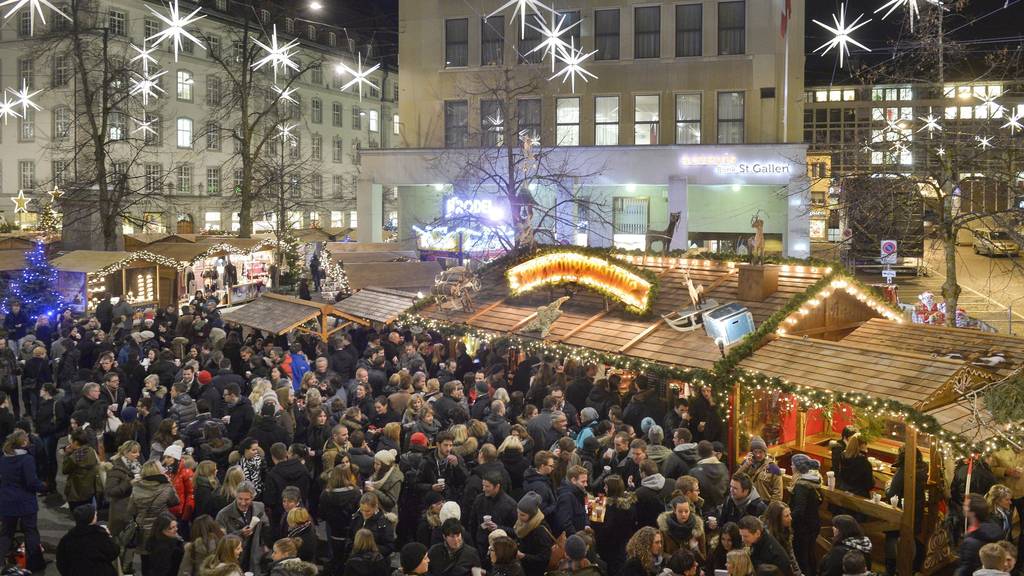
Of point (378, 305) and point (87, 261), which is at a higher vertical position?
point (87, 261)

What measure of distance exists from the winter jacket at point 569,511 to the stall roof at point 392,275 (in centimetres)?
1717

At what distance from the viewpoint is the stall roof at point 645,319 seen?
13.2 metres

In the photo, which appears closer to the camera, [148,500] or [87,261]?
[148,500]

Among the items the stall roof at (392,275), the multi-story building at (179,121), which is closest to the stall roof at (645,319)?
the stall roof at (392,275)

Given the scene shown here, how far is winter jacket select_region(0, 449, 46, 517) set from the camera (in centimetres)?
969

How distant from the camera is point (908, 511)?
9898 millimetres

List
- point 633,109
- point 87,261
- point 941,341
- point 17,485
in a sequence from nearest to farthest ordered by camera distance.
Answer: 1. point 17,485
2. point 941,341
3. point 87,261
4. point 633,109

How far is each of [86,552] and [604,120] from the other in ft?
101

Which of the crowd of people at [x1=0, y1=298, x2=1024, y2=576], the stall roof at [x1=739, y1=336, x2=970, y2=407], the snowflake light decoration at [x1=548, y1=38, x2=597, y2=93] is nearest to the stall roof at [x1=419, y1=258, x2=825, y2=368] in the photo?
the crowd of people at [x1=0, y1=298, x2=1024, y2=576]

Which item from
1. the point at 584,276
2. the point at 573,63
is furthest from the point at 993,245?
the point at 573,63

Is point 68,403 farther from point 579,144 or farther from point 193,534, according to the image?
point 579,144

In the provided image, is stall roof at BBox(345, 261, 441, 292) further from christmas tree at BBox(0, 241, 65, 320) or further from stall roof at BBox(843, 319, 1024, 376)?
stall roof at BBox(843, 319, 1024, 376)

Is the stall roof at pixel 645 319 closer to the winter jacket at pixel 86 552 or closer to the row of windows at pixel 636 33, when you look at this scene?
the winter jacket at pixel 86 552

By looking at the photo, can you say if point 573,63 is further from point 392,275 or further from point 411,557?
point 411,557
